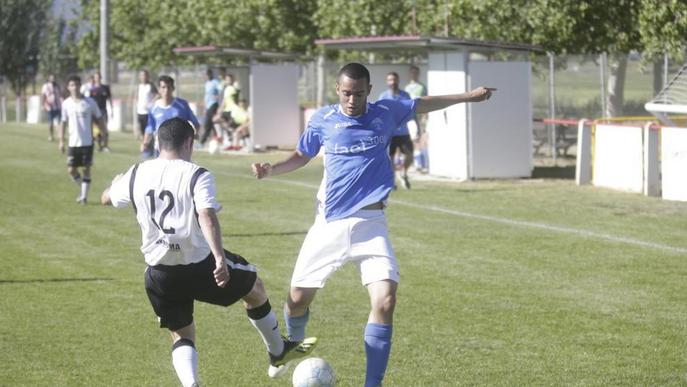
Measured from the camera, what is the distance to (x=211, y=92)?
37.4m

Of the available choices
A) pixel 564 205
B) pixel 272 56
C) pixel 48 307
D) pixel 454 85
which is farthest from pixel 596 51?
pixel 48 307

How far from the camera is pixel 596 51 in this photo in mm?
27297

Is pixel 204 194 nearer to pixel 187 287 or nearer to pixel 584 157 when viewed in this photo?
pixel 187 287

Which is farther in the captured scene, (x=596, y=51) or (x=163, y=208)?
(x=596, y=51)

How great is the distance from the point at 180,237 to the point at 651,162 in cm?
1509

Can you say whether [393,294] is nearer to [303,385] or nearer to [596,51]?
[303,385]

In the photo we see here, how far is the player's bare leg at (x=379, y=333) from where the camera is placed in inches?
315

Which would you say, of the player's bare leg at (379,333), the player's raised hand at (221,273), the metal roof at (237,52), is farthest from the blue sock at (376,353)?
the metal roof at (237,52)

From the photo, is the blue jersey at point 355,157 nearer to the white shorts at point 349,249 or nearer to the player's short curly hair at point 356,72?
the white shorts at point 349,249

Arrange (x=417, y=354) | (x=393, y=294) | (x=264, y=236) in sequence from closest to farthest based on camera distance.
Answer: (x=393, y=294) → (x=417, y=354) → (x=264, y=236)

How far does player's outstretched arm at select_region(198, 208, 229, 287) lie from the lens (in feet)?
24.9

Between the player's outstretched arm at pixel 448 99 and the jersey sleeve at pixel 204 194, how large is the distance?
1742mm

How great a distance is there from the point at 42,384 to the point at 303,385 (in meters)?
1.89

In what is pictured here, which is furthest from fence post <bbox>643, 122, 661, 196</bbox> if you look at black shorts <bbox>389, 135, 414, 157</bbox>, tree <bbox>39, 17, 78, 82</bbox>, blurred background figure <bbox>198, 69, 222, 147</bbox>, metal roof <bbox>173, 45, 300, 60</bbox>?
tree <bbox>39, 17, 78, 82</bbox>
